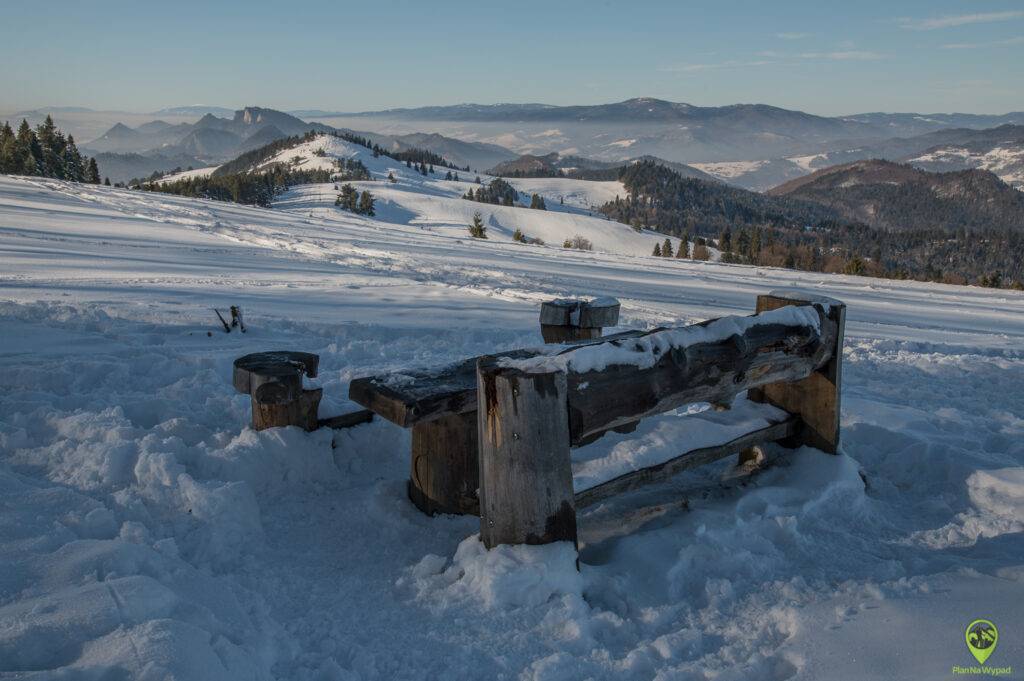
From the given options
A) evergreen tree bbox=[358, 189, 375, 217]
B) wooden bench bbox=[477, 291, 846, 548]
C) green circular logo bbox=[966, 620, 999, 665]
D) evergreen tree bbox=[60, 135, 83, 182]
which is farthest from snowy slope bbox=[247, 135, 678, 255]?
green circular logo bbox=[966, 620, 999, 665]

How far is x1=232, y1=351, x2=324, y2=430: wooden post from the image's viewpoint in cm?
388

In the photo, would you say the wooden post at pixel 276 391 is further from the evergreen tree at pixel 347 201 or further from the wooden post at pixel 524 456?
the evergreen tree at pixel 347 201

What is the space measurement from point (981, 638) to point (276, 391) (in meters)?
3.41

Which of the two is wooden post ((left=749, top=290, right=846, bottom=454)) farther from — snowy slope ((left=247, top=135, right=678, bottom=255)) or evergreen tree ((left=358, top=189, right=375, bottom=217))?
evergreen tree ((left=358, top=189, right=375, bottom=217))

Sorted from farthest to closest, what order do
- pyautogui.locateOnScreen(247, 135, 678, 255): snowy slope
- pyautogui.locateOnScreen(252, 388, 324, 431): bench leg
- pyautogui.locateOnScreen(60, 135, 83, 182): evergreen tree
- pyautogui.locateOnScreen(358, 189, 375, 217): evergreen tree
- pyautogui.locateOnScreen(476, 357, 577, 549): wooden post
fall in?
pyautogui.locateOnScreen(247, 135, 678, 255): snowy slope
pyautogui.locateOnScreen(358, 189, 375, 217): evergreen tree
pyautogui.locateOnScreen(60, 135, 83, 182): evergreen tree
pyautogui.locateOnScreen(252, 388, 324, 431): bench leg
pyautogui.locateOnScreen(476, 357, 577, 549): wooden post

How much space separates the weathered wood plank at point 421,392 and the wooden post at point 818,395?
1429mm

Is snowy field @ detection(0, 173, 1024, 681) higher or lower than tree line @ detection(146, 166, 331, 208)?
lower

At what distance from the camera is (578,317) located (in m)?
5.08

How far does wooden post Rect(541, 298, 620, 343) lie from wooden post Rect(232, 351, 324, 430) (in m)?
1.84

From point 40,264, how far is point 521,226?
119m

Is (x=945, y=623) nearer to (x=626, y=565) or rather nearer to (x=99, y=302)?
(x=626, y=565)

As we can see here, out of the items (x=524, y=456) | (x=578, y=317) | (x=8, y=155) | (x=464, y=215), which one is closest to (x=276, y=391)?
(x=524, y=456)

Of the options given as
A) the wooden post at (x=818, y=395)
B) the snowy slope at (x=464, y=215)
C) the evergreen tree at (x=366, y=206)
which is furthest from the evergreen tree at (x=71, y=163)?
the wooden post at (x=818, y=395)

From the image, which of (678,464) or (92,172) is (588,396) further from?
(92,172)
